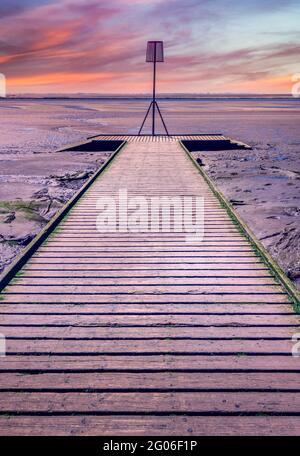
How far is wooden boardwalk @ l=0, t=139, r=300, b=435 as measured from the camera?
3393mm

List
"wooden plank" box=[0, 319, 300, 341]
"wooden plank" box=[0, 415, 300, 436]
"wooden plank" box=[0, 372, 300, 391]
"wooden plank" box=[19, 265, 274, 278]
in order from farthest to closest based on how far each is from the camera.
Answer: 1. "wooden plank" box=[19, 265, 274, 278]
2. "wooden plank" box=[0, 319, 300, 341]
3. "wooden plank" box=[0, 372, 300, 391]
4. "wooden plank" box=[0, 415, 300, 436]

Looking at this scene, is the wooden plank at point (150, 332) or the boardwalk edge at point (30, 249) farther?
the boardwalk edge at point (30, 249)

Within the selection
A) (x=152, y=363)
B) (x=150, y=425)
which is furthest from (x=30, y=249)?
(x=150, y=425)

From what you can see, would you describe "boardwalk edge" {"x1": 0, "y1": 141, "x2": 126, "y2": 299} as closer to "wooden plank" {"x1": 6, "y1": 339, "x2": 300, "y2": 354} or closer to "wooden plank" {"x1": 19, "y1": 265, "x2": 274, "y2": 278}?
"wooden plank" {"x1": 19, "y1": 265, "x2": 274, "y2": 278}

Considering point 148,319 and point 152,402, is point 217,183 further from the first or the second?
point 152,402

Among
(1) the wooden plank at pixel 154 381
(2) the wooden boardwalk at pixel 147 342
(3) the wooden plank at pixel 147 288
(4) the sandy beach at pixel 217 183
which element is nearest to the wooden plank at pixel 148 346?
(2) the wooden boardwalk at pixel 147 342

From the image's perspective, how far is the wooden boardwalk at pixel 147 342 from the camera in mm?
3393

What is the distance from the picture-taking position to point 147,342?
4336 mm

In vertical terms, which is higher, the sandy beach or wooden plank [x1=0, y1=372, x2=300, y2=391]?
the sandy beach

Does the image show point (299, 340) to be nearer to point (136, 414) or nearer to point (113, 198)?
point (136, 414)

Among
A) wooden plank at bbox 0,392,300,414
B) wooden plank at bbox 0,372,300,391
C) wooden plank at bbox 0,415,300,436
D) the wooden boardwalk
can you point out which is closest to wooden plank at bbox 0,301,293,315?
the wooden boardwalk

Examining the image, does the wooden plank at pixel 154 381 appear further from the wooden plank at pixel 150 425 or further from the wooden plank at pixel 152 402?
the wooden plank at pixel 150 425

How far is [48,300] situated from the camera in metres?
5.14
